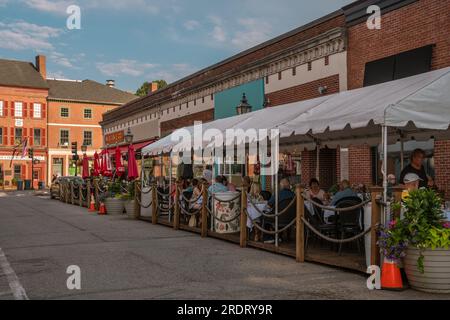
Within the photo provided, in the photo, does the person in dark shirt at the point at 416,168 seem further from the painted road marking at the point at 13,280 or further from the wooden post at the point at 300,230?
the painted road marking at the point at 13,280

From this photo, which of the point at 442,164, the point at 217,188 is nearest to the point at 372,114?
the point at 217,188

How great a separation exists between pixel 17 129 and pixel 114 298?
60413 millimetres

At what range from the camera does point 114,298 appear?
6.41 metres

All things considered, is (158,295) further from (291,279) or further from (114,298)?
(291,279)

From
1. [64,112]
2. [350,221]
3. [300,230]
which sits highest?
[64,112]

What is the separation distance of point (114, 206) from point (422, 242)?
594 inches

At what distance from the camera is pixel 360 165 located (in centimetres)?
1653

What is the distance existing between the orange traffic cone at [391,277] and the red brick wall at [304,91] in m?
11.4

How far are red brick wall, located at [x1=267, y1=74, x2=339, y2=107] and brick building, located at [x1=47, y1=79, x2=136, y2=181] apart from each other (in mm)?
46749

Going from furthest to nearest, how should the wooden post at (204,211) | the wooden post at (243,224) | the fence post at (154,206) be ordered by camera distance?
the fence post at (154,206)
the wooden post at (204,211)
the wooden post at (243,224)

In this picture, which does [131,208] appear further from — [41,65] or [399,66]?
[41,65]

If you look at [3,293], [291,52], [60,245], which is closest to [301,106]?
[60,245]

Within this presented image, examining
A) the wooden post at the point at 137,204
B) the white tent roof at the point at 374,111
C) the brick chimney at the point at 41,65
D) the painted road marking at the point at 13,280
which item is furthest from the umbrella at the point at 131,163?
the brick chimney at the point at 41,65

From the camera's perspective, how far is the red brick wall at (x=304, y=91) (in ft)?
58.2
